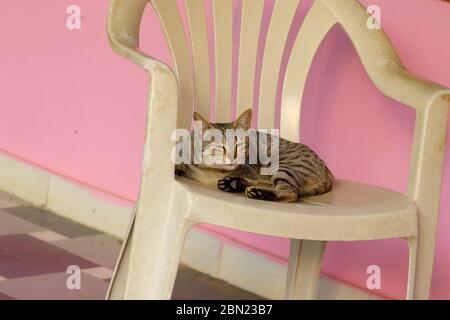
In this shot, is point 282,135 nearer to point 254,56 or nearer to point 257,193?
point 254,56

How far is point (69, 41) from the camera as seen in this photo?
3.33 meters

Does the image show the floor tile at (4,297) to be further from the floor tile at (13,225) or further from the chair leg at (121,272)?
the floor tile at (13,225)

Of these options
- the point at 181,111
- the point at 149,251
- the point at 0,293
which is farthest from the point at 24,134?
the point at 149,251

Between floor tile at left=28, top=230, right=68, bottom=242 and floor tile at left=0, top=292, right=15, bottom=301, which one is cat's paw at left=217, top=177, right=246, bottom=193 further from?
Answer: floor tile at left=28, top=230, right=68, bottom=242

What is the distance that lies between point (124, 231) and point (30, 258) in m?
0.42

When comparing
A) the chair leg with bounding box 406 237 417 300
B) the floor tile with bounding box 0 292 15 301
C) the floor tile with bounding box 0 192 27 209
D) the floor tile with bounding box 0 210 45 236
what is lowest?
the floor tile with bounding box 0 292 15 301

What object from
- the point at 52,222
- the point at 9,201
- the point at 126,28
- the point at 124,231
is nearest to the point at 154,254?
the point at 126,28

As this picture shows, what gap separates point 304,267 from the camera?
7.86 feet

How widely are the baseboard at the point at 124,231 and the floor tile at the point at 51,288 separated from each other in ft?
1.24

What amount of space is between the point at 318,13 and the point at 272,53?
154mm

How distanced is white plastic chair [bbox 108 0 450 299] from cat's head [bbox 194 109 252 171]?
0.14m

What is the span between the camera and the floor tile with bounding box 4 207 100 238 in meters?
3.17

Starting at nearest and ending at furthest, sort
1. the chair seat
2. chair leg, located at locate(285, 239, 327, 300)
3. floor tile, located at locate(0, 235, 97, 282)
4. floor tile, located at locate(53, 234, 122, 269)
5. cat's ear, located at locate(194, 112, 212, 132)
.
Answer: the chair seat
cat's ear, located at locate(194, 112, 212, 132)
chair leg, located at locate(285, 239, 327, 300)
floor tile, located at locate(0, 235, 97, 282)
floor tile, located at locate(53, 234, 122, 269)

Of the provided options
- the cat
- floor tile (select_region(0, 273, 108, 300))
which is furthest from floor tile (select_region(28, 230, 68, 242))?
the cat
